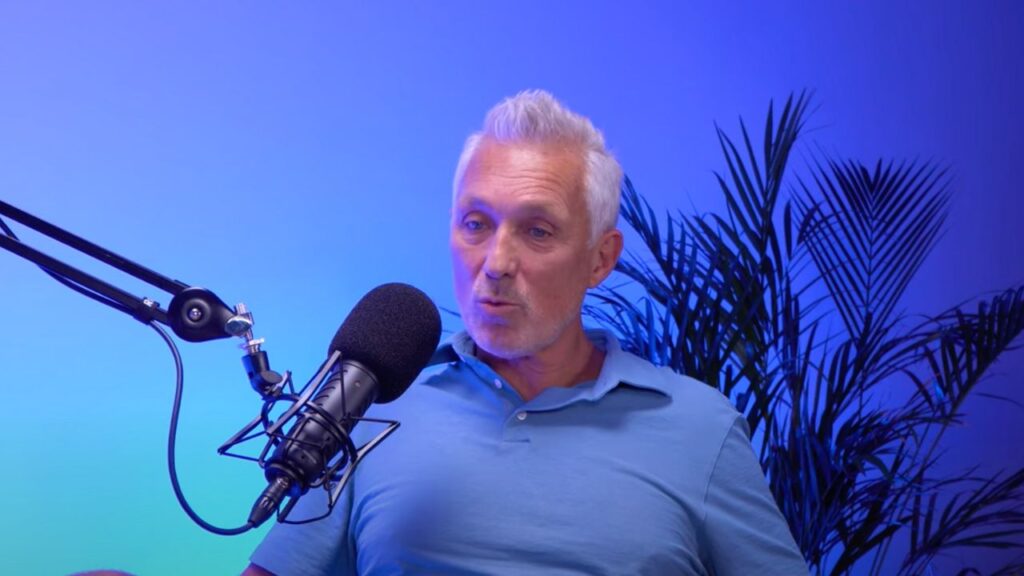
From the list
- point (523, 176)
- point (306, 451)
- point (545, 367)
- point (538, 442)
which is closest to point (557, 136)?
point (523, 176)

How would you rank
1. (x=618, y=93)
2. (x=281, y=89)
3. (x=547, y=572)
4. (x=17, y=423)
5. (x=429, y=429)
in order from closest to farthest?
(x=547, y=572) < (x=429, y=429) < (x=17, y=423) < (x=281, y=89) < (x=618, y=93)

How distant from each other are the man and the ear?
0.02m

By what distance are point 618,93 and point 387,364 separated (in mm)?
2015

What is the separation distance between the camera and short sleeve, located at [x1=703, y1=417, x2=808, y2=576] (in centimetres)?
173

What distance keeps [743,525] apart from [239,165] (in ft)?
4.35

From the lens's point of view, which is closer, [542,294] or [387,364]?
[387,364]

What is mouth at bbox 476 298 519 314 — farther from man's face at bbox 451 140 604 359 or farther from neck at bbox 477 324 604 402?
neck at bbox 477 324 604 402

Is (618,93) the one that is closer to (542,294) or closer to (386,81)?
(386,81)

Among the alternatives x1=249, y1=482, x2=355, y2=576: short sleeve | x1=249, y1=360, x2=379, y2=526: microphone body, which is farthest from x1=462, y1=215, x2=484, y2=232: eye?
x1=249, y1=360, x2=379, y2=526: microphone body

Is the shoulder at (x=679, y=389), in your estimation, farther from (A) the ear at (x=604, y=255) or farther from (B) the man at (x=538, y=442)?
(A) the ear at (x=604, y=255)

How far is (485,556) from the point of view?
167cm

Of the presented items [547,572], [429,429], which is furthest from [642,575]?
[429,429]

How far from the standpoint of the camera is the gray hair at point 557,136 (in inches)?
73.9

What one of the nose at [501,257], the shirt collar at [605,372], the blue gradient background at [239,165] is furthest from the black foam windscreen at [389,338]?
the blue gradient background at [239,165]
